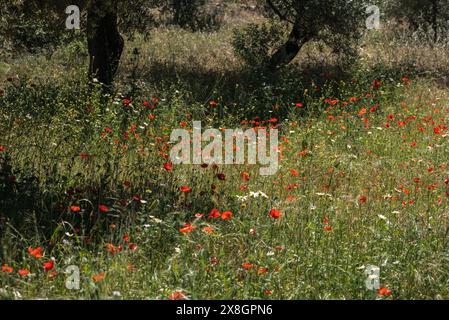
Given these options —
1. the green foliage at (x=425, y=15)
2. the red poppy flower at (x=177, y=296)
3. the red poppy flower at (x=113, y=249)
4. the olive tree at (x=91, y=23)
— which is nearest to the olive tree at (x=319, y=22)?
the olive tree at (x=91, y=23)

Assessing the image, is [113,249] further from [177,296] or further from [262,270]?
[262,270]

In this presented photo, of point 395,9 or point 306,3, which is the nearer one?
point 306,3

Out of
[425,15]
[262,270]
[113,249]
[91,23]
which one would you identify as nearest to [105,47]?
[91,23]

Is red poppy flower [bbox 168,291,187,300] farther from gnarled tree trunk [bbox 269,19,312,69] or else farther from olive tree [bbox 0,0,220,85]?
gnarled tree trunk [bbox 269,19,312,69]

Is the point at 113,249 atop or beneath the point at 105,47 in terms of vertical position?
beneath

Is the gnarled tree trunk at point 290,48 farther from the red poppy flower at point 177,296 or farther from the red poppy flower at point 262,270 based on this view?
the red poppy flower at point 177,296

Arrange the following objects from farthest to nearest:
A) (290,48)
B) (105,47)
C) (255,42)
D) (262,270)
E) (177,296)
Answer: (255,42) < (290,48) < (105,47) < (262,270) < (177,296)

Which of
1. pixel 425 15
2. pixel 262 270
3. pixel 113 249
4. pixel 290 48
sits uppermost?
pixel 425 15

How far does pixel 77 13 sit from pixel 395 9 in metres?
11.5

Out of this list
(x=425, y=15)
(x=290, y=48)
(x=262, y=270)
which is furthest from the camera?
(x=425, y=15)
